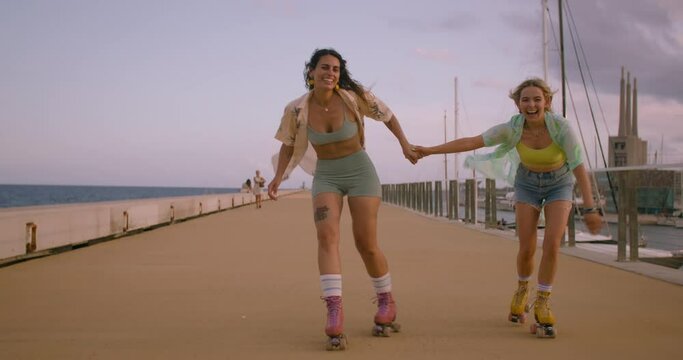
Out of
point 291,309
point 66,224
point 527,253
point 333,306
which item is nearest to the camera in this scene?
point 333,306

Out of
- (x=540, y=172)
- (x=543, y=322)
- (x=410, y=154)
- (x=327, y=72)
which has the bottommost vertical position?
(x=543, y=322)

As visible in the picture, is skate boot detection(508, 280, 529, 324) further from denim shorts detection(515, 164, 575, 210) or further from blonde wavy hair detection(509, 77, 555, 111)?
blonde wavy hair detection(509, 77, 555, 111)

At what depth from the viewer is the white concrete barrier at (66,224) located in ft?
23.4

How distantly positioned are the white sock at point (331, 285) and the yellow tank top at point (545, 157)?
1.45 meters

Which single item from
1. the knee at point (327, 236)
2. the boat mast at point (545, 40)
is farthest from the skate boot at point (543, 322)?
the boat mast at point (545, 40)

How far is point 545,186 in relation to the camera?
4066 millimetres

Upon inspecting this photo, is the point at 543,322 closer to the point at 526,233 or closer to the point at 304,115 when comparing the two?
the point at 526,233

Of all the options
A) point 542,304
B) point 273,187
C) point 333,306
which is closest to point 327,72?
point 273,187

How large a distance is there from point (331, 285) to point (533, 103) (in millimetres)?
1678

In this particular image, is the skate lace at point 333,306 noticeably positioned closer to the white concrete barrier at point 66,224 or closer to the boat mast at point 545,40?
the white concrete barrier at point 66,224

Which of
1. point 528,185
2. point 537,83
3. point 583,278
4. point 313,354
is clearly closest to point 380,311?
point 313,354

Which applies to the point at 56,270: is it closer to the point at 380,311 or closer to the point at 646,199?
the point at 380,311

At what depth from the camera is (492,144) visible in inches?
163

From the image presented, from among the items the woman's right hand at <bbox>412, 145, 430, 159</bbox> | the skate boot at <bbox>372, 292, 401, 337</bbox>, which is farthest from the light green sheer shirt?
the skate boot at <bbox>372, 292, 401, 337</bbox>
